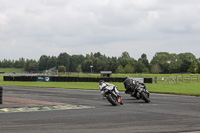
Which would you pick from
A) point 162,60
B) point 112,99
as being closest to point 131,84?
point 112,99

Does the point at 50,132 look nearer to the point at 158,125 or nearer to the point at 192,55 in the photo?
the point at 158,125

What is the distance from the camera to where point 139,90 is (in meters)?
17.9

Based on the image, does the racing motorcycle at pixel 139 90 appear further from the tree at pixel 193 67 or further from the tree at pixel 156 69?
the tree at pixel 156 69

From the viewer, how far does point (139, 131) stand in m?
8.76

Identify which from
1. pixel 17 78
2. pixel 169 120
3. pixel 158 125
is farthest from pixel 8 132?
pixel 17 78

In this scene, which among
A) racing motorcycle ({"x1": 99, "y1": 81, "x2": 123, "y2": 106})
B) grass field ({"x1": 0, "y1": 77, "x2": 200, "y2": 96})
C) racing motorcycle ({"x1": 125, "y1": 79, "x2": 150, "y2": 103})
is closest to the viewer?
racing motorcycle ({"x1": 99, "y1": 81, "x2": 123, "y2": 106})

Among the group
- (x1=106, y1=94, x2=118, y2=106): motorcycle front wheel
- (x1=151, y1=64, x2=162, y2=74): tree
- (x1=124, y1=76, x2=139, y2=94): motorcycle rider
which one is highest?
(x1=151, y1=64, x2=162, y2=74): tree

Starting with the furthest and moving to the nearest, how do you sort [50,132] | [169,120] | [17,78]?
[17,78]
[169,120]
[50,132]

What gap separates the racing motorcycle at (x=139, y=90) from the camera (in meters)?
17.7

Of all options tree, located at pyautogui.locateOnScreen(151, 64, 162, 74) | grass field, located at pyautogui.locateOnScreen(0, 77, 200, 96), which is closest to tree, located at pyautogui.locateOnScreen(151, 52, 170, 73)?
tree, located at pyautogui.locateOnScreen(151, 64, 162, 74)

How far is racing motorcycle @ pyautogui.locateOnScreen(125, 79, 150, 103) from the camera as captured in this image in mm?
17680

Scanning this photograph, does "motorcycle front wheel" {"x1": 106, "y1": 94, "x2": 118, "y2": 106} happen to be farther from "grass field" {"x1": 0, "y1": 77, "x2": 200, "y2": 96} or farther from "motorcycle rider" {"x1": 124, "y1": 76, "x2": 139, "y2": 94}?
"grass field" {"x1": 0, "y1": 77, "x2": 200, "y2": 96}

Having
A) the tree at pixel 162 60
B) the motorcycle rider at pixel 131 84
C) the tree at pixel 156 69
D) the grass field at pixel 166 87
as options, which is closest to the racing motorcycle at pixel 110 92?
the motorcycle rider at pixel 131 84

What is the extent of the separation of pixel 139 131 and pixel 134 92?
394 inches
